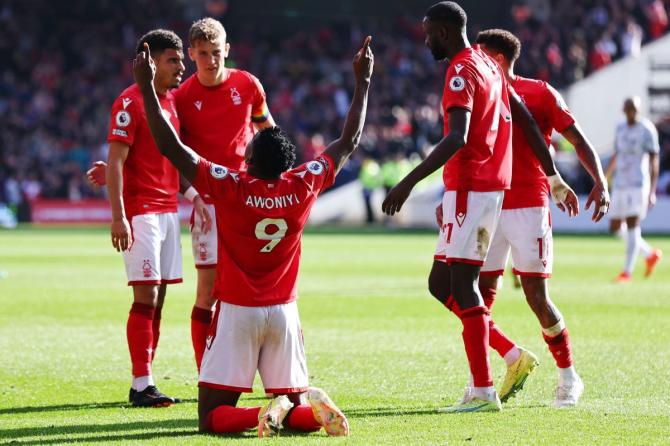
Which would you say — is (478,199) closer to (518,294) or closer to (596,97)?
(518,294)

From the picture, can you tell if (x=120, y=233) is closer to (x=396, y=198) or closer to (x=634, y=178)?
(x=396, y=198)

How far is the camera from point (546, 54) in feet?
129

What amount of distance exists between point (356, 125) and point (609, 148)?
31785mm

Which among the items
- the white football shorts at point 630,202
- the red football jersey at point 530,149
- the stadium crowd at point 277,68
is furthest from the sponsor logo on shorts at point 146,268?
the stadium crowd at point 277,68

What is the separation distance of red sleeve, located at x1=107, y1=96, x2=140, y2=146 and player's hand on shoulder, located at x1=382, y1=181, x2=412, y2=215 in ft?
6.55

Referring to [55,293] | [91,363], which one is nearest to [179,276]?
[91,363]

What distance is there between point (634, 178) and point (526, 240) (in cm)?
977

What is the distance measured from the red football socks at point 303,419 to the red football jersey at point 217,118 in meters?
2.16

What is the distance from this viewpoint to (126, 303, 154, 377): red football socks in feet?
25.5

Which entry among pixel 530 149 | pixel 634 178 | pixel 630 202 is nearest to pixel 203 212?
pixel 530 149

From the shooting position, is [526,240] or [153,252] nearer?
[526,240]

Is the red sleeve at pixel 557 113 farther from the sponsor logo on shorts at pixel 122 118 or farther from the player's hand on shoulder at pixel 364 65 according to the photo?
the sponsor logo on shorts at pixel 122 118

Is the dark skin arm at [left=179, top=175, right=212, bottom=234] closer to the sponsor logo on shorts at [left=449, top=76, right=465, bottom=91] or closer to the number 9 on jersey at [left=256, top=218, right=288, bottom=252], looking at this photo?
the number 9 on jersey at [left=256, top=218, right=288, bottom=252]

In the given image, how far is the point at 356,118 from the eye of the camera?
6.83 m
